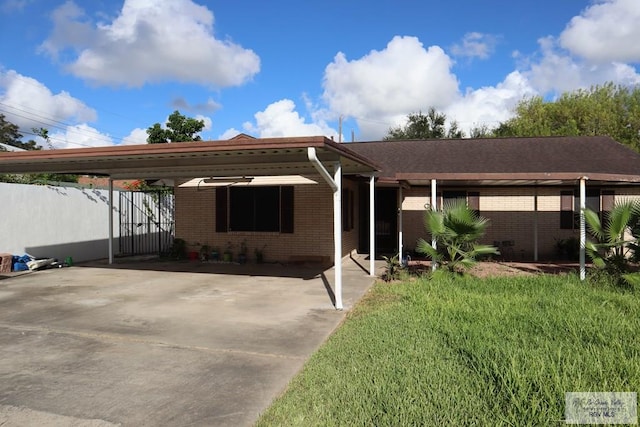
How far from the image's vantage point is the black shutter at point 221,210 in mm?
14438

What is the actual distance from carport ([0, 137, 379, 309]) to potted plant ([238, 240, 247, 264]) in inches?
79.3

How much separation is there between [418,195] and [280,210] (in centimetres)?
500

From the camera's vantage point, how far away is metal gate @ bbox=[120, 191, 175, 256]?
52.5ft

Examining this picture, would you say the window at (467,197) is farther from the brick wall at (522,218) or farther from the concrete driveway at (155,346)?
the concrete driveway at (155,346)

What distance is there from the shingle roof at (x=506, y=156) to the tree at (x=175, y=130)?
16.6 metres

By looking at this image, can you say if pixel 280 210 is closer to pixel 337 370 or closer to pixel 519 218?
pixel 519 218

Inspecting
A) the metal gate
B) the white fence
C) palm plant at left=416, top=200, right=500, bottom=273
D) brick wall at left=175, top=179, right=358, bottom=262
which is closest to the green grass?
palm plant at left=416, top=200, right=500, bottom=273

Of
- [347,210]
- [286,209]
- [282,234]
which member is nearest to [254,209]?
[286,209]

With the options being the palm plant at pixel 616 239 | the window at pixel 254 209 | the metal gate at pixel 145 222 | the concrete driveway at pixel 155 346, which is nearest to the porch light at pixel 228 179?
the window at pixel 254 209

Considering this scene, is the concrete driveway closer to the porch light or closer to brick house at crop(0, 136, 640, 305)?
brick house at crop(0, 136, 640, 305)

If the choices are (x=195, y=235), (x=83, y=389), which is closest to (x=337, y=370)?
(x=83, y=389)

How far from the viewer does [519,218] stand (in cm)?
1490

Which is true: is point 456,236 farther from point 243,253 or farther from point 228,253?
point 228,253

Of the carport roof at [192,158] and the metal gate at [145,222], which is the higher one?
the carport roof at [192,158]
